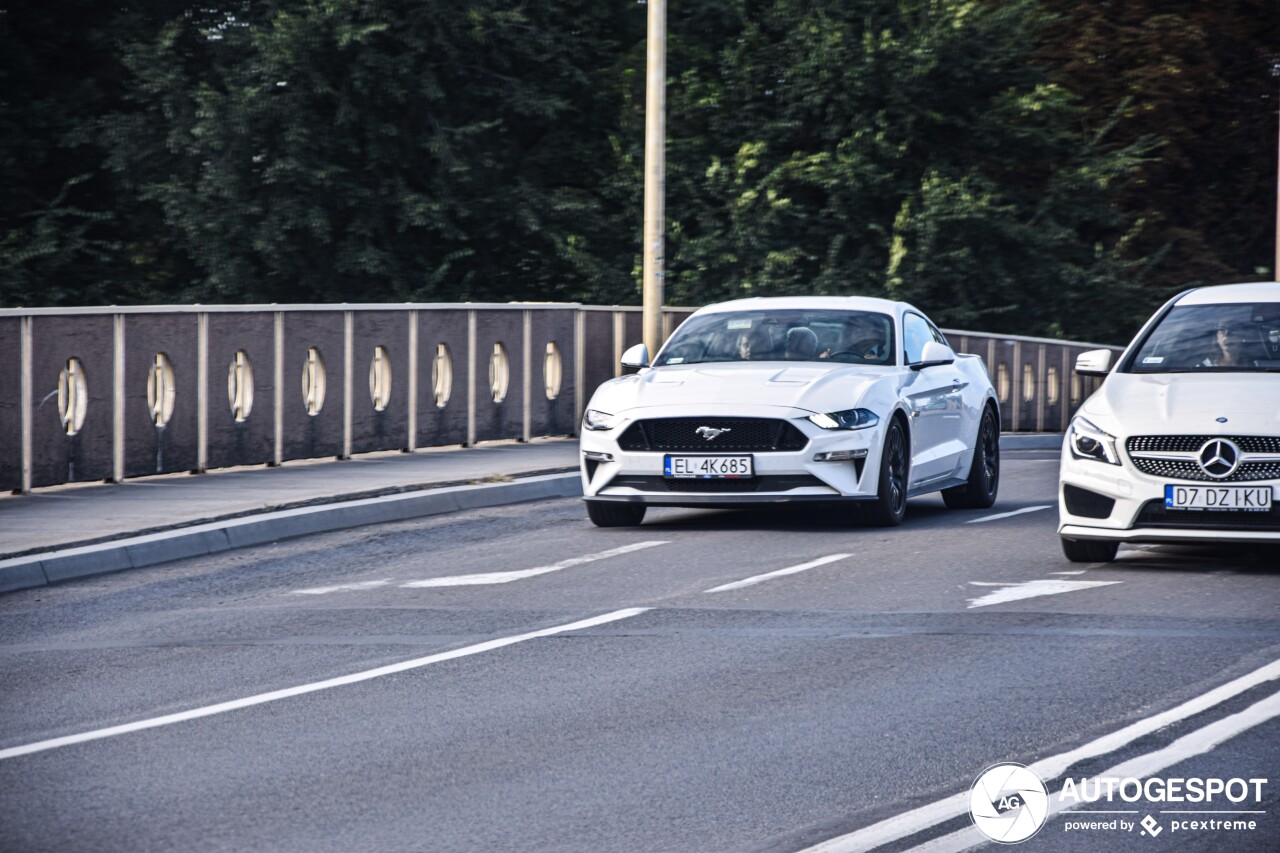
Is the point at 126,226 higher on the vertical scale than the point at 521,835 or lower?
higher

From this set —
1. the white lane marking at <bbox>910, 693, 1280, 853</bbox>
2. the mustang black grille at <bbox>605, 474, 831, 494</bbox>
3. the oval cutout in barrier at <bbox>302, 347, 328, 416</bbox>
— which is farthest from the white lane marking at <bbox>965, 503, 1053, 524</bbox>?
the white lane marking at <bbox>910, 693, 1280, 853</bbox>

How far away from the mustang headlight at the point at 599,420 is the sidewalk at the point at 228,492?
214 cm

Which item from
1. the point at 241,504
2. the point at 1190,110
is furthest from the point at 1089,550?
the point at 1190,110

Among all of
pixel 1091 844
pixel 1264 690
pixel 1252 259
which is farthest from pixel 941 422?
pixel 1252 259

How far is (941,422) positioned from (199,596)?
576 centimetres

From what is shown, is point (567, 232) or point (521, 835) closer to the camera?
point (521, 835)

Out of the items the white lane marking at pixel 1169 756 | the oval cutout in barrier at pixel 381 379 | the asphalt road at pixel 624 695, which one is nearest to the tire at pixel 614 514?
the asphalt road at pixel 624 695

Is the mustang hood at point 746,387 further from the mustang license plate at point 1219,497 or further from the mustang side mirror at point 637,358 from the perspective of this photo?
the mustang license plate at point 1219,497

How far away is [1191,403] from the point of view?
35.1 feet

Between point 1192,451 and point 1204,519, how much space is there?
1.18 feet

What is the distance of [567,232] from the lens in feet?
110

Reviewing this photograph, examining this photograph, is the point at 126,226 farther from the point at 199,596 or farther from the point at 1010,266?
the point at 199,596

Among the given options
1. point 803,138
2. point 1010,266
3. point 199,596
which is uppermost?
point 803,138

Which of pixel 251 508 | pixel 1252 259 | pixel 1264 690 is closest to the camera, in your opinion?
pixel 1264 690
